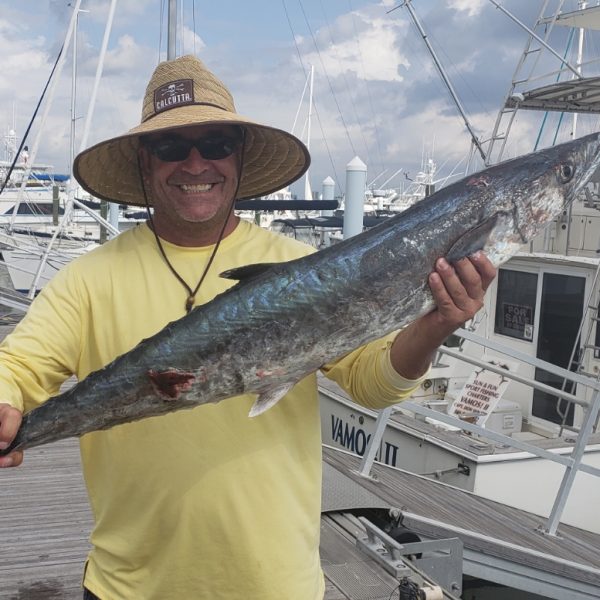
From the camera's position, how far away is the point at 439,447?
6414 millimetres

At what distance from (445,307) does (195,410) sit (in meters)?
0.68

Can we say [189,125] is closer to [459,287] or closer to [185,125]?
[185,125]

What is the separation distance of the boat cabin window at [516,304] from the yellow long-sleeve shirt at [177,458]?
24.5 feet

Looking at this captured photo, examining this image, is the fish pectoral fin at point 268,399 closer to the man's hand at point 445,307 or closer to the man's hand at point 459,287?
the man's hand at point 445,307

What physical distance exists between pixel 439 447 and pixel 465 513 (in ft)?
4.27

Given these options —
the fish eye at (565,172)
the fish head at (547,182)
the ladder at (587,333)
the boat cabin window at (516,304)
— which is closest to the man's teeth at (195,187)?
the fish head at (547,182)

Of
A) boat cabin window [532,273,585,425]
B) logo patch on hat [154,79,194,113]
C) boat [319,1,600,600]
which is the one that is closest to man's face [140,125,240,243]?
logo patch on hat [154,79,194,113]

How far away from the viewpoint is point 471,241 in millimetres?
1725

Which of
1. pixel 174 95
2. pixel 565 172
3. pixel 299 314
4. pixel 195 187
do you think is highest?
pixel 174 95

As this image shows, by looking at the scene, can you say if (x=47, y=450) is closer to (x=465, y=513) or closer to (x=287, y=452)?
(x=465, y=513)

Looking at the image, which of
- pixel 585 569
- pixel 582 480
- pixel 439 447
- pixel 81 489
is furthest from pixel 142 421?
pixel 582 480

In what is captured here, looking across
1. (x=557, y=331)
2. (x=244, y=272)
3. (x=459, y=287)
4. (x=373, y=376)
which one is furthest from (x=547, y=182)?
(x=557, y=331)

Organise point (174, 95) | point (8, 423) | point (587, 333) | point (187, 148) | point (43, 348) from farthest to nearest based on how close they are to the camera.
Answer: point (587, 333) → point (174, 95) → point (187, 148) → point (43, 348) → point (8, 423)

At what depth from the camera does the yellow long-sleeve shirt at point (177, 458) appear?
1678 millimetres
